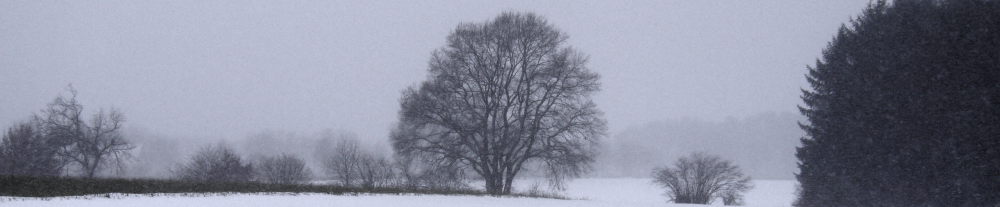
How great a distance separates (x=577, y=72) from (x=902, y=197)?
455 inches

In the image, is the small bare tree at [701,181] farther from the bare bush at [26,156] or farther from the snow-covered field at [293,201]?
the bare bush at [26,156]

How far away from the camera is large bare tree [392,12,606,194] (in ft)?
76.8

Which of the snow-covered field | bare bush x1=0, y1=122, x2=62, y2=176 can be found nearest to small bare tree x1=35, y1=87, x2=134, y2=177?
bare bush x1=0, y1=122, x2=62, y2=176

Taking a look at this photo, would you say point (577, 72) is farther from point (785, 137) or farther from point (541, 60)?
point (785, 137)

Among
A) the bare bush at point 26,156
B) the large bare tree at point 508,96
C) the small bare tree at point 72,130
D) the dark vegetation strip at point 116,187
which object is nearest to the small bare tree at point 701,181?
the large bare tree at point 508,96

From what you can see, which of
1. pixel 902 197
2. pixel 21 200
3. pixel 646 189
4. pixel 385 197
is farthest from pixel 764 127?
pixel 21 200

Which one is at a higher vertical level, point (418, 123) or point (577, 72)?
point (577, 72)

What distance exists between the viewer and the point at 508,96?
2372 cm

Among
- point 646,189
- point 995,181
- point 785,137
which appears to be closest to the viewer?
point 995,181

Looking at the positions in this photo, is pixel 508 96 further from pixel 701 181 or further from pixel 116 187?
pixel 701 181

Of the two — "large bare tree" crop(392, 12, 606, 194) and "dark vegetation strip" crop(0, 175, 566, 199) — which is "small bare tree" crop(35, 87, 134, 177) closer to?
"dark vegetation strip" crop(0, 175, 566, 199)

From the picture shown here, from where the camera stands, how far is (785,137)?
351 ft

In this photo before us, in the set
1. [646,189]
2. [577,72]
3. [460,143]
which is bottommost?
[646,189]

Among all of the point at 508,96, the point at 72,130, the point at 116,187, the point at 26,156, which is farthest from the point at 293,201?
the point at 72,130
